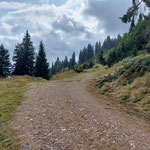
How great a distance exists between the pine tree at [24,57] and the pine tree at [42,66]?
1391mm

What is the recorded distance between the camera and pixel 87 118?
525cm

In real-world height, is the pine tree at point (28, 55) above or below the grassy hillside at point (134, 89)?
above

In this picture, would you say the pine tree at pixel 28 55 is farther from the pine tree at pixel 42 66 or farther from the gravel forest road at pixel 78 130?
the gravel forest road at pixel 78 130

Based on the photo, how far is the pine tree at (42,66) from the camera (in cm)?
3072

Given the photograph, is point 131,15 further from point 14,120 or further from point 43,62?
point 43,62

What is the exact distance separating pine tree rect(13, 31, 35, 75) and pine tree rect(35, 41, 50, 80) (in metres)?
1.39

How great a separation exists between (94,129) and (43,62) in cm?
2870

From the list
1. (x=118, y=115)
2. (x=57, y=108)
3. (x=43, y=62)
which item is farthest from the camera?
(x=43, y=62)

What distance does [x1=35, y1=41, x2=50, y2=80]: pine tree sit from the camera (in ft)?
101

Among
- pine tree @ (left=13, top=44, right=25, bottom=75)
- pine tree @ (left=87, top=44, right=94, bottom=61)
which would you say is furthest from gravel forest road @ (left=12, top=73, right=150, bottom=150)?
pine tree @ (left=87, top=44, right=94, bottom=61)

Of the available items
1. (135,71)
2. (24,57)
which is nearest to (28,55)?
(24,57)

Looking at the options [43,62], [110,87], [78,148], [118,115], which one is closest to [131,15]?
[110,87]

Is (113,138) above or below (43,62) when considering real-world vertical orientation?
below

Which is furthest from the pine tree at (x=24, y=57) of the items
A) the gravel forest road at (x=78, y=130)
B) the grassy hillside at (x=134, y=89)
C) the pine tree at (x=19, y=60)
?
the gravel forest road at (x=78, y=130)
